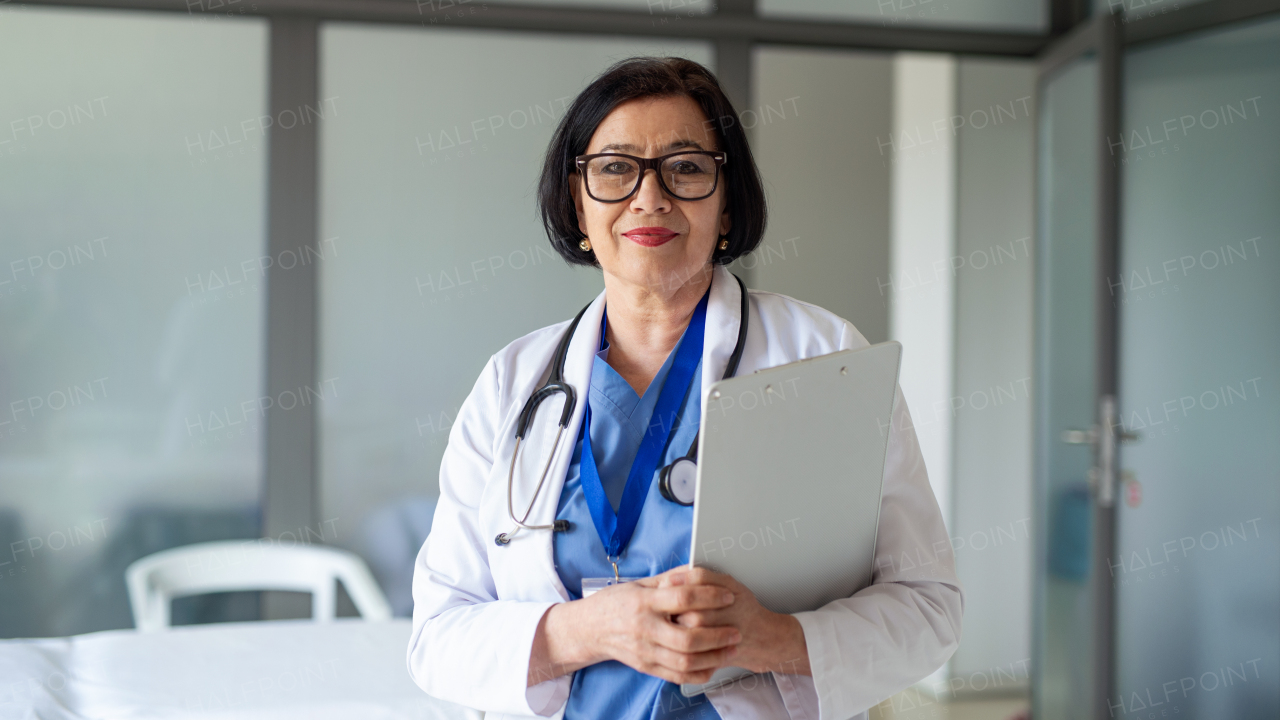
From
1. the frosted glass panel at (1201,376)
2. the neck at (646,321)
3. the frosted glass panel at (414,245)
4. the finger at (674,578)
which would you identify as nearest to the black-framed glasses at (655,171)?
the neck at (646,321)

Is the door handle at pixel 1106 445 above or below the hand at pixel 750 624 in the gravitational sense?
above

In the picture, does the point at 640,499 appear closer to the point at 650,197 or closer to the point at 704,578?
the point at 704,578

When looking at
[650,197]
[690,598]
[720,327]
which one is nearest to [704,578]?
[690,598]

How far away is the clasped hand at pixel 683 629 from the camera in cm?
87

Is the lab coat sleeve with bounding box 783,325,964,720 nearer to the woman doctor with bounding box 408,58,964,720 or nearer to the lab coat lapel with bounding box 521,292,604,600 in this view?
the woman doctor with bounding box 408,58,964,720

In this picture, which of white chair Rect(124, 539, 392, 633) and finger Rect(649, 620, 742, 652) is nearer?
finger Rect(649, 620, 742, 652)

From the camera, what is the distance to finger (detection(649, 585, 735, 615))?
2.83ft

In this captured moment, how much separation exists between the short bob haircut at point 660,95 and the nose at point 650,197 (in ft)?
0.38

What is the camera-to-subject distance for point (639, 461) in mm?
1055

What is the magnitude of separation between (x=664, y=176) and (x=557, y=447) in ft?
1.23

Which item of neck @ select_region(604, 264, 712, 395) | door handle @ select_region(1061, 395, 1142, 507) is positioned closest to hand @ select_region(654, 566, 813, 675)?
neck @ select_region(604, 264, 712, 395)

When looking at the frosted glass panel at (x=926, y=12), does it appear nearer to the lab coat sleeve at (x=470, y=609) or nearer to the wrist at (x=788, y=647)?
the lab coat sleeve at (x=470, y=609)

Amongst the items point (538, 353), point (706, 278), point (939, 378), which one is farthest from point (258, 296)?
point (939, 378)

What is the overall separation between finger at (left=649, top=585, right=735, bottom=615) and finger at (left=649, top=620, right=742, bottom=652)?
0.06 ft
